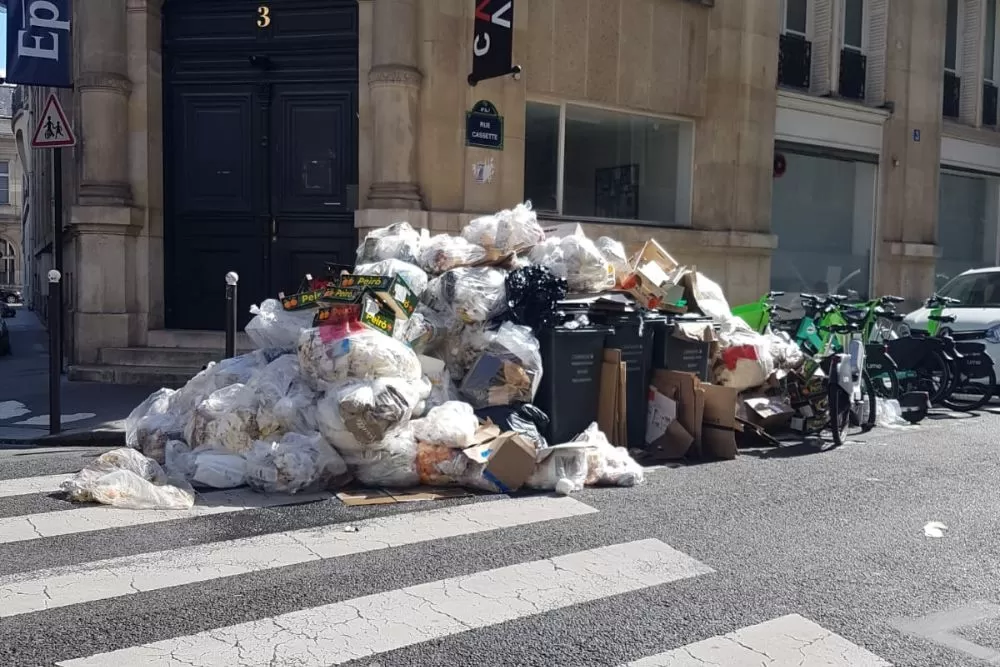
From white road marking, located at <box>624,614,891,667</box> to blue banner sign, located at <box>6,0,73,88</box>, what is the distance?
28.2 feet

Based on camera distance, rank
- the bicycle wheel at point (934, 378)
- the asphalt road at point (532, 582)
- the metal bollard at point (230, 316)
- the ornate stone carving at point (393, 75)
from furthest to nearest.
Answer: the ornate stone carving at point (393, 75)
the bicycle wheel at point (934, 378)
the metal bollard at point (230, 316)
the asphalt road at point (532, 582)

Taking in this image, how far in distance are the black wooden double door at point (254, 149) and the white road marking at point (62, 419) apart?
2.96m

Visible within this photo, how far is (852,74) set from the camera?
52.2 feet

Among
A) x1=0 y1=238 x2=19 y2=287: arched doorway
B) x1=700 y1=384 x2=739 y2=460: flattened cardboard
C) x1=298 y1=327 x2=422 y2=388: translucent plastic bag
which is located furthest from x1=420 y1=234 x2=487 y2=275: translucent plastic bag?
x1=0 y1=238 x2=19 y2=287: arched doorway

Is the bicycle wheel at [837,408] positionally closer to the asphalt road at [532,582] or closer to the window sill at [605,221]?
the asphalt road at [532,582]

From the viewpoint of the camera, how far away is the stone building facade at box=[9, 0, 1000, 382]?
11.0m

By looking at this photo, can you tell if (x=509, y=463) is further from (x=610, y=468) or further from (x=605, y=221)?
(x=605, y=221)

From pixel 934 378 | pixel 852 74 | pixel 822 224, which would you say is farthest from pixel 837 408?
pixel 852 74

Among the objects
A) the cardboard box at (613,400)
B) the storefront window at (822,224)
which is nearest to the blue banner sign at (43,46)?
the cardboard box at (613,400)

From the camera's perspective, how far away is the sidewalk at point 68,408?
7.89 m

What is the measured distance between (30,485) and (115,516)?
1.18 meters

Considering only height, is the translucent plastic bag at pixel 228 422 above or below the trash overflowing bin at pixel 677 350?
below

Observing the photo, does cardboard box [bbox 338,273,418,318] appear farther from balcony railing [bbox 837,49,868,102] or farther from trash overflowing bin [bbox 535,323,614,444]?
balcony railing [bbox 837,49,868,102]

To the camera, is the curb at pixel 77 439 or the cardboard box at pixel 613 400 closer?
the cardboard box at pixel 613 400
